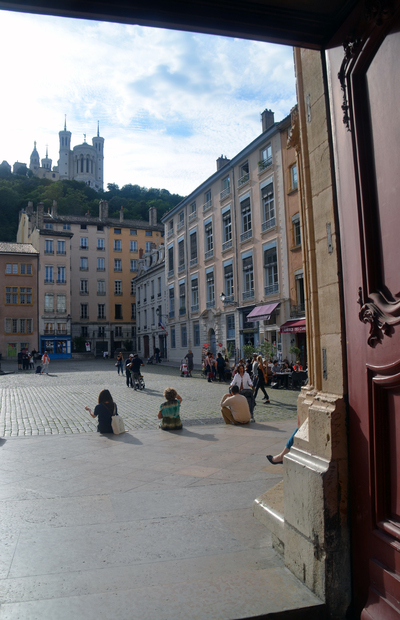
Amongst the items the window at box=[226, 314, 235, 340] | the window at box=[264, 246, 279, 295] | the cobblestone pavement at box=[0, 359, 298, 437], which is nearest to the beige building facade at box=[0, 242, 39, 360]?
the window at box=[226, 314, 235, 340]

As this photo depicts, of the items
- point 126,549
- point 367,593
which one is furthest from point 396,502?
point 126,549

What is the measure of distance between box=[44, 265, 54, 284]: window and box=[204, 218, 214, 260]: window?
2979cm

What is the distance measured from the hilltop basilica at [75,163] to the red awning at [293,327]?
132 metres

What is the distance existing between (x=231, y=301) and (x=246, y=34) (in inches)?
1160

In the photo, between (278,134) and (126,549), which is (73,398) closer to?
(126,549)

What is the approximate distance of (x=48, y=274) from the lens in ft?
199

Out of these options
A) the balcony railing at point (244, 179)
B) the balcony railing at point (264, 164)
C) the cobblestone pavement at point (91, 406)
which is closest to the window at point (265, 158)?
the balcony railing at point (264, 164)

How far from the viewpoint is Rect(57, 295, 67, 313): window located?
200ft

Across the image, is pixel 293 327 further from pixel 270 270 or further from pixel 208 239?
pixel 208 239

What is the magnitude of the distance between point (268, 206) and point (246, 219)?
2.82 m

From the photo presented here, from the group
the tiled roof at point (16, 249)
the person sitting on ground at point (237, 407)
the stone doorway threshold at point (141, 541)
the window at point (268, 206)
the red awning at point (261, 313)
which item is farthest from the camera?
the tiled roof at point (16, 249)

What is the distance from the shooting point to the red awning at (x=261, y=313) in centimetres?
2719

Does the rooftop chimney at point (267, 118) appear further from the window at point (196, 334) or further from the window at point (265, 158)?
the window at point (196, 334)

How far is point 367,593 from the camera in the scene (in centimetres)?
284
